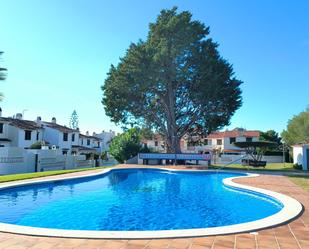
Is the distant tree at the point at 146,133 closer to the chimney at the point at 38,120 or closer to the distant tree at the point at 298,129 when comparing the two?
the chimney at the point at 38,120

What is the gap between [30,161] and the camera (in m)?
26.8

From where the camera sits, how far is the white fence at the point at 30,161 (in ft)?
79.8

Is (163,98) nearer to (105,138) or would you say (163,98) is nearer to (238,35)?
(238,35)

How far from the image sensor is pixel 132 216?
10164 millimetres

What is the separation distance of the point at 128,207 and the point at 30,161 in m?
18.2

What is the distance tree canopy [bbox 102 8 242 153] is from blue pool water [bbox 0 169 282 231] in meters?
18.2

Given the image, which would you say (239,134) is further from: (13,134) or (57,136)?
(13,134)

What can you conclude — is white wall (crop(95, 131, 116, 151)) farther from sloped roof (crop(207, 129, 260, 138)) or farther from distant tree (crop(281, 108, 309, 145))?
distant tree (crop(281, 108, 309, 145))

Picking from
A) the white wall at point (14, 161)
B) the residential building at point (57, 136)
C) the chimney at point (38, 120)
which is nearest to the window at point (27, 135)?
the residential building at point (57, 136)

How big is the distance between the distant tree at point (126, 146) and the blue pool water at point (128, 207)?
18.6 metres

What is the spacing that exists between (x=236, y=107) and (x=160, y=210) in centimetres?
2637

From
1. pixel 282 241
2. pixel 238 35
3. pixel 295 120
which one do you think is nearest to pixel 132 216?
pixel 282 241

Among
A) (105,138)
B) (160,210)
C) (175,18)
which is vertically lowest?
(160,210)

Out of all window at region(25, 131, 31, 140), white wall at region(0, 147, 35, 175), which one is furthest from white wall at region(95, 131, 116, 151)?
white wall at region(0, 147, 35, 175)
